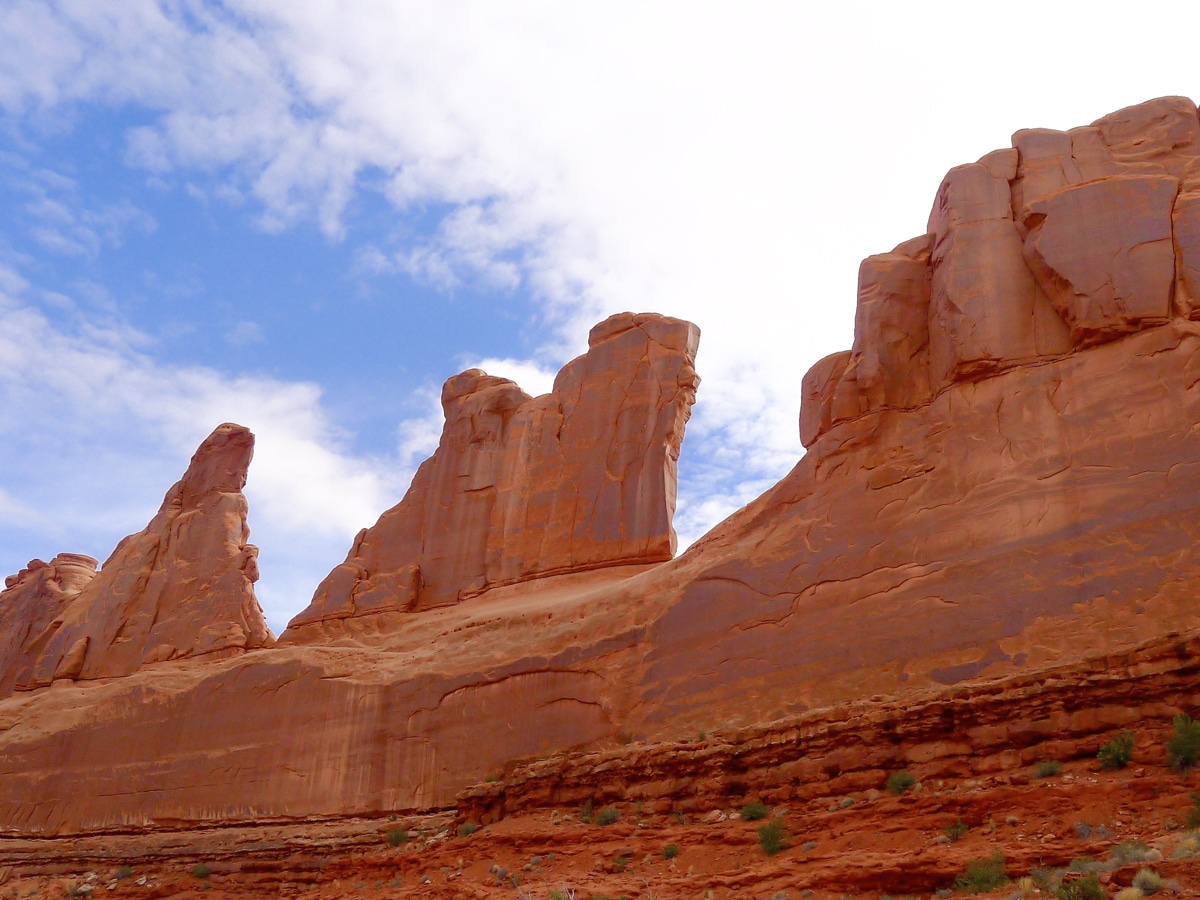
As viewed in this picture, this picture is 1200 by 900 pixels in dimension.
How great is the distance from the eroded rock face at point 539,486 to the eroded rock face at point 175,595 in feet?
12.2

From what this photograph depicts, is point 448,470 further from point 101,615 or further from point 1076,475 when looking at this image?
point 1076,475

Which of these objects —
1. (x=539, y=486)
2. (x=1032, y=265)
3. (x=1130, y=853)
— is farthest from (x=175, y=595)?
(x=1130, y=853)

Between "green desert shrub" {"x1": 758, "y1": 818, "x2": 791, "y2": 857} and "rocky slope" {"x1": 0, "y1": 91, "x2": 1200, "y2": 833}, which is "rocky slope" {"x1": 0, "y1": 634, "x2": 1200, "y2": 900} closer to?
"green desert shrub" {"x1": 758, "y1": 818, "x2": 791, "y2": 857}

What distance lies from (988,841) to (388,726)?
43.4 ft

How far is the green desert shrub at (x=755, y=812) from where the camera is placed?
15555 mm

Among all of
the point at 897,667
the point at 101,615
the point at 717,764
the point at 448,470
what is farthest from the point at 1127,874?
the point at 101,615

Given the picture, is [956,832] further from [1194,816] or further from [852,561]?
[852,561]

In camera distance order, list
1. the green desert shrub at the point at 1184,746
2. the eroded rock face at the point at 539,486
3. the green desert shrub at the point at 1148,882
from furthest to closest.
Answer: the eroded rock face at the point at 539,486 → the green desert shrub at the point at 1184,746 → the green desert shrub at the point at 1148,882

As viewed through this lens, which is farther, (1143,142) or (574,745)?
(574,745)

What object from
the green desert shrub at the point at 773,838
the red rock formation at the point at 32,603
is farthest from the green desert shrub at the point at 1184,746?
the red rock formation at the point at 32,603

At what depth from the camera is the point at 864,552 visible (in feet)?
57.9

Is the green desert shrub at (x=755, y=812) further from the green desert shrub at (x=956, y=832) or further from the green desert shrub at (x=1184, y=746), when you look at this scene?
the green desert shrub at (x=1184, y=746)

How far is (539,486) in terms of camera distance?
27266 mm

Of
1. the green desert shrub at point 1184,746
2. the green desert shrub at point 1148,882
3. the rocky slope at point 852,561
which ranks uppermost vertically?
the rocky slope at point 852,561
